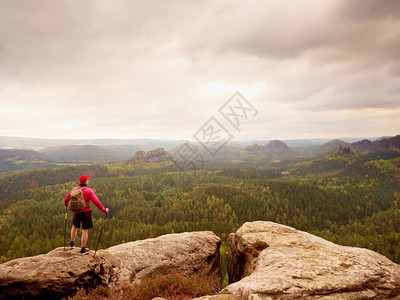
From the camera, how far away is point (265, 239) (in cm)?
2014

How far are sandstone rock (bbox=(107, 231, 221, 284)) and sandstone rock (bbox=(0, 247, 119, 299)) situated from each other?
251 centimetres

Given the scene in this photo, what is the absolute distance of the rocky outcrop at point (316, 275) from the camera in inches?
434

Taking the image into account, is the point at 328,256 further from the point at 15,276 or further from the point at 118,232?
the point at 118,232

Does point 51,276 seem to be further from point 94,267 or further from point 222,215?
point 222,215

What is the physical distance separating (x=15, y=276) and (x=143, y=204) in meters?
137

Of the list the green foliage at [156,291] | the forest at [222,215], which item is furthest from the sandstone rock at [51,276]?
the forest at [222,215]

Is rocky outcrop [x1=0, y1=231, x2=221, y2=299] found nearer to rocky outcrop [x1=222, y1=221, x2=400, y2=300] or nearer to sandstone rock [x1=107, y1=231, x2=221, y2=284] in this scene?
sandstone rock [x1=107, y1=231, x2=221, y2=284]

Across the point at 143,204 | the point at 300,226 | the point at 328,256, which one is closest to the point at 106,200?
the point at 143,204

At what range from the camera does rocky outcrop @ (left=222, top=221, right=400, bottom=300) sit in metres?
11.0

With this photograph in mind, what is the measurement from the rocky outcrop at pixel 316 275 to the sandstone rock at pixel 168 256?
623 centimetres

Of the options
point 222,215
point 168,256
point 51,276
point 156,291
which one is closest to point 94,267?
point 51,276

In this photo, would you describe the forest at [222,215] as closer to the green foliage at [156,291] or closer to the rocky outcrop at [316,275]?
the green foliage at [156,291]

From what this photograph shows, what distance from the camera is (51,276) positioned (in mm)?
13188

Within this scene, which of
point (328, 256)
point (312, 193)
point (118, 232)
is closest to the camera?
point (328, 256)
